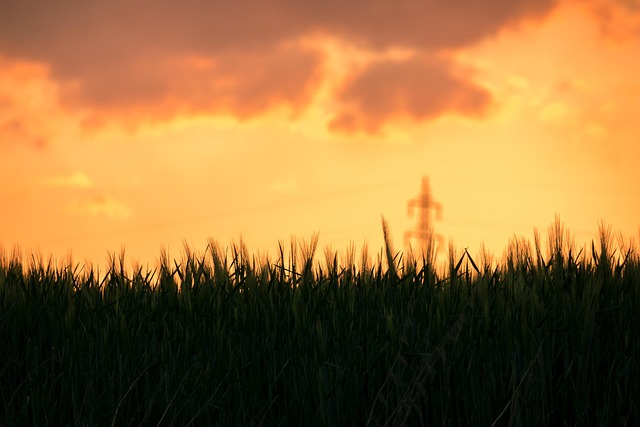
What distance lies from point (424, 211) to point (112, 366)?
24.8m

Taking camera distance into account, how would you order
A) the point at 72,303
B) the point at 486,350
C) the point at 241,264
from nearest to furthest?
the point at 486,350 → the point at 72,303 → the point at 241,264

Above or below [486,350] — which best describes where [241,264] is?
above

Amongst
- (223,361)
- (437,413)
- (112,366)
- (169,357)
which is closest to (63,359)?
(112,366)

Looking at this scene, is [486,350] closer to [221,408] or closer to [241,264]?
[221,408]

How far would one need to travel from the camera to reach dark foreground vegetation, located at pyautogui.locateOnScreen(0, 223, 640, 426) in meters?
4.02

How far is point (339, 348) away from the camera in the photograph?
14.4 feet

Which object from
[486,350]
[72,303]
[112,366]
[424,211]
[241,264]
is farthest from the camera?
[424,211]

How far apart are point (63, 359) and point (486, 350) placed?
262 centimetres

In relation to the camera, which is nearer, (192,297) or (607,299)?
(607,299)

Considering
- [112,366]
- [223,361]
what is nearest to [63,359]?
[112,366]

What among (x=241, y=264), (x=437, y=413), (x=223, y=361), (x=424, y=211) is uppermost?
(x=424, y=211)

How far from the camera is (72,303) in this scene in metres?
5.27

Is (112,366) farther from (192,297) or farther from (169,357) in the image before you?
(192,297)

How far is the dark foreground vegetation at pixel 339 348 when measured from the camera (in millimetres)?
4020
